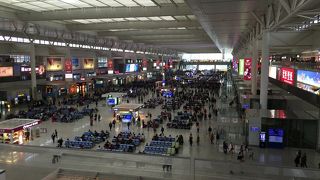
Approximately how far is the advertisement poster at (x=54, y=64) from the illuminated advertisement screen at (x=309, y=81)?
107 ft

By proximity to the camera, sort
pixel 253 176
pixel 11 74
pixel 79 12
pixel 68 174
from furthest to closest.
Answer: pixel 11 74 → pixel 79 12 → pixel 68 174 → pixel 253 176

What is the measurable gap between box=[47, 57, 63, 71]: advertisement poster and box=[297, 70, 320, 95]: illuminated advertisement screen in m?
32.7

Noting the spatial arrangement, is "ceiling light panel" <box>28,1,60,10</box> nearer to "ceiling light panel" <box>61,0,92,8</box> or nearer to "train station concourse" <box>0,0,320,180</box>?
"train station concourse" <box>0,0,320,180</box>

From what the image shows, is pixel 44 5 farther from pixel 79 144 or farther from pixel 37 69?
pixel 37 69

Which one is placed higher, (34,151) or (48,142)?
(34,151)

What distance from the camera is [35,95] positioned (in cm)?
4016

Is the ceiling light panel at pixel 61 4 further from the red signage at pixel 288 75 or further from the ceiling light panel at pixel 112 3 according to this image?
the red signage at pixel 288 75

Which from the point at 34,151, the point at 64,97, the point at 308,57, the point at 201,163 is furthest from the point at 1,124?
the point at 308,57

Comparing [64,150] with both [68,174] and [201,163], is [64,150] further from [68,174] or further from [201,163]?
→ [201,163]

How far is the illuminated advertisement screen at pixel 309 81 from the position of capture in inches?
839

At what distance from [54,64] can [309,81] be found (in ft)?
113

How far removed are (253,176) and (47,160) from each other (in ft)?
20.1

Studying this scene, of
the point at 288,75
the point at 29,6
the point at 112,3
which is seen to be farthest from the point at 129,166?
the point at 288,75

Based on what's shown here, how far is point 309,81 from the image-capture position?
76.1ft
